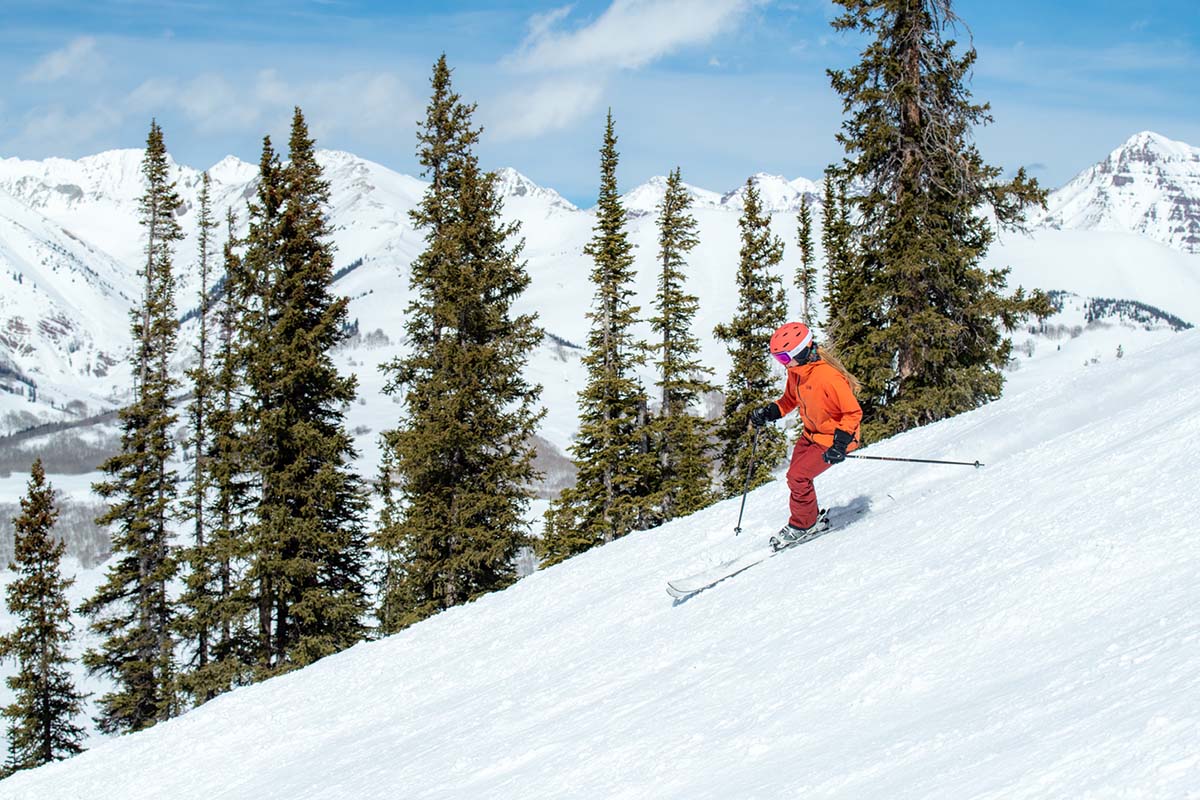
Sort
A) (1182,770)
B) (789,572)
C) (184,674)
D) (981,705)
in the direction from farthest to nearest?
(184,674), (789,572), (981,705), (1182,770)

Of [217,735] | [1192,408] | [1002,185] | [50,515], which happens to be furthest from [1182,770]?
[50,515]

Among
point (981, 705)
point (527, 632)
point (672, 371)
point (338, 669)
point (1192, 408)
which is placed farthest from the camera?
point (672, 371)

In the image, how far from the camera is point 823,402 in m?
10.2

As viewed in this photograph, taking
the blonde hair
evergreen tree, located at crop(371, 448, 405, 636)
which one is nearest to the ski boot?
the blonde hair

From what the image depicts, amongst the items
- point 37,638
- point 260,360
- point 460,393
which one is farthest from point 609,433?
point 37,638

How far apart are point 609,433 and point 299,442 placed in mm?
10138

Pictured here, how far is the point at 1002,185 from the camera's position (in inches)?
901

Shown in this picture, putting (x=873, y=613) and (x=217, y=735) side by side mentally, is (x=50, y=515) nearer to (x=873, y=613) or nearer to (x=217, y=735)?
(x=217, y=735)

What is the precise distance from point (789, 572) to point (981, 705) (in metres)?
4.74

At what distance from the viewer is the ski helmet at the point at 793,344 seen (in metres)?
10.1

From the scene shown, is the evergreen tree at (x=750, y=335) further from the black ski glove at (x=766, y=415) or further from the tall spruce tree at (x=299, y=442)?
the black ski glove at (x=766, y=415)

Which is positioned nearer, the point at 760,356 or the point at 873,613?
the point at 873,613

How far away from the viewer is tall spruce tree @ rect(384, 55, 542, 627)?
86.2 ft

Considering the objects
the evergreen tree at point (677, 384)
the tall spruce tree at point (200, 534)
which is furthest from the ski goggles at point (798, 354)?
the evergreen tree at point (677, 384)
